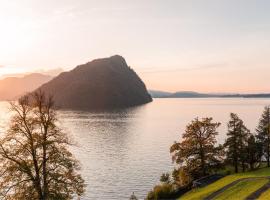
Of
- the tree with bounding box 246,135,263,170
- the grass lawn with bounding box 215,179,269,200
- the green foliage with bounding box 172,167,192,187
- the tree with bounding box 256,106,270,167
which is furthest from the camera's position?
the tree with bounding box 256,106,270,167

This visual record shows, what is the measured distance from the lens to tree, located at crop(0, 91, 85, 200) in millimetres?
34875

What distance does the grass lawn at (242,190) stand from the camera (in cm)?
4941

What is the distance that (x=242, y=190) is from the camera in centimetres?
5197

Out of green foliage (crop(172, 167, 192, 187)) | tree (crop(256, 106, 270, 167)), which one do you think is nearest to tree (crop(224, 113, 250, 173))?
tree (crop(256, 106, 270, 167))

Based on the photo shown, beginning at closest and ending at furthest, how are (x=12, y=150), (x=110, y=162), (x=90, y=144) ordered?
(x=12, y=150)
(x=110, y=162)
(x=90, y=144)

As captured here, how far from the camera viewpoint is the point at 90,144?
15838 cm

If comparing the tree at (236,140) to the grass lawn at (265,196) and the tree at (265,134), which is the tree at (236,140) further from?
the grass lawn at (265,196)

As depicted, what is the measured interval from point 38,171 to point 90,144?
123162 millimetres

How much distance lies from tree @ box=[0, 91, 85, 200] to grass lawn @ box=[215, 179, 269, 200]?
73.9 feet

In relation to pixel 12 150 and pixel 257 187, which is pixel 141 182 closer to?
pixel 257 187

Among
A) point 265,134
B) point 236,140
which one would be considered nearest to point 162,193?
point 236,140

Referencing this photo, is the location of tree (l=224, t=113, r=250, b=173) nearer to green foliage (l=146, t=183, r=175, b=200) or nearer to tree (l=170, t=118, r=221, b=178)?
tree (l=170, t=118, r=221, b=178)

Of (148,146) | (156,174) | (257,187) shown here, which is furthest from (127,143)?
(257,187)

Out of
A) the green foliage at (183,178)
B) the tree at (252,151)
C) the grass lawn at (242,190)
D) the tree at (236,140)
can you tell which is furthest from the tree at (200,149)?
the grass lawn at (242,190)
